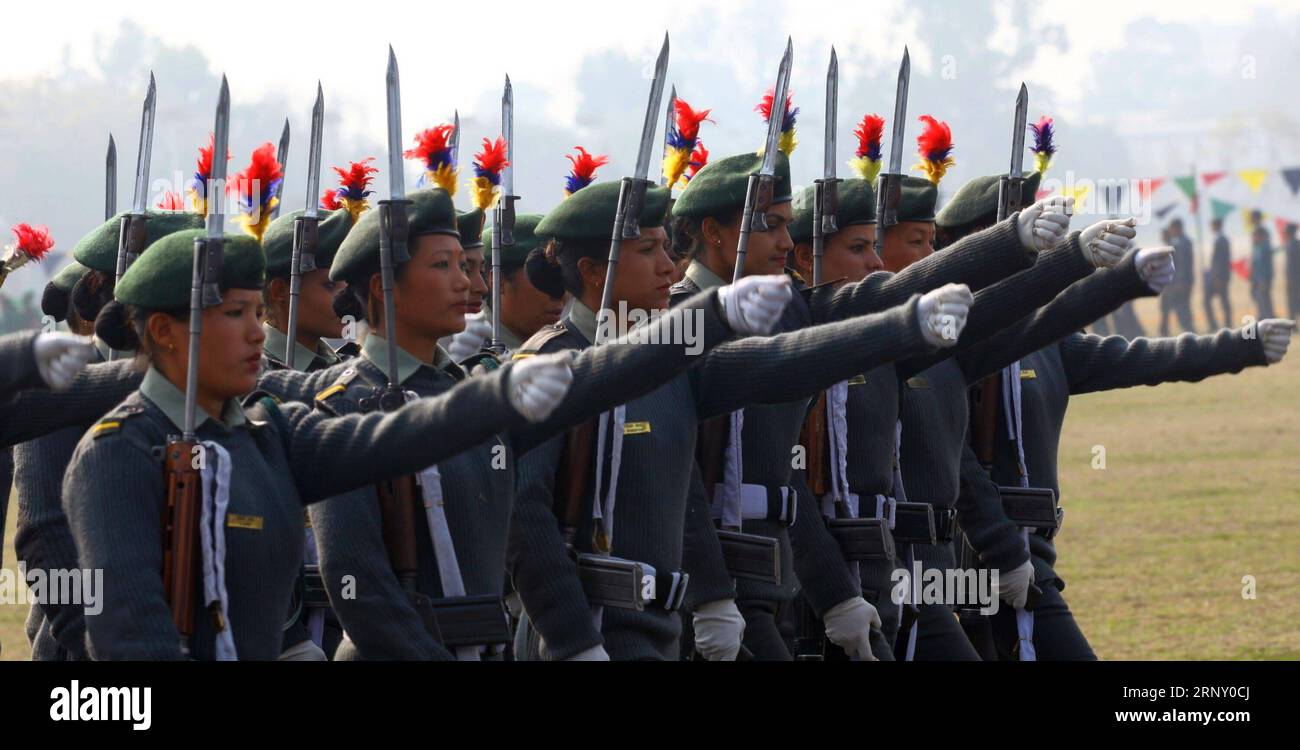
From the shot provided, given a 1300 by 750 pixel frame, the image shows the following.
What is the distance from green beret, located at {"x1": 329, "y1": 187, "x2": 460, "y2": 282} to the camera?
725 centimetres

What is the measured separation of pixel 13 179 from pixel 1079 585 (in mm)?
39201

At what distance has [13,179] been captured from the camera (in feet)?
170

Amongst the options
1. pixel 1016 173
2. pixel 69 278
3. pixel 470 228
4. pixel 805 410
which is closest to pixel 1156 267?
pixel 805 410

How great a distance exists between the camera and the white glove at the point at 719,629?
790 cm

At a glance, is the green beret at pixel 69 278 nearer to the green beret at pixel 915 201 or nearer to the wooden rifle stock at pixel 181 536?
the wooden rifle stock at pixel 181 536

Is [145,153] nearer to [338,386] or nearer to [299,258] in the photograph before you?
[299,258]

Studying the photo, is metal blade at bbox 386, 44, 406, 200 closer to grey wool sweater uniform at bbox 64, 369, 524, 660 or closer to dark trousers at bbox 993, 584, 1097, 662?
grey wool sweater uniform at bbox 64, 369, 524, 660

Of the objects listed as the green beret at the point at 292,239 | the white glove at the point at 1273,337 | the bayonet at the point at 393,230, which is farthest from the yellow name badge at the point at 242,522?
the white glove at the point at 1273,337

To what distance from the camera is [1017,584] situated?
10508mm

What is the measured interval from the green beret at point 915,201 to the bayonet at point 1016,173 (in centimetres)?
33

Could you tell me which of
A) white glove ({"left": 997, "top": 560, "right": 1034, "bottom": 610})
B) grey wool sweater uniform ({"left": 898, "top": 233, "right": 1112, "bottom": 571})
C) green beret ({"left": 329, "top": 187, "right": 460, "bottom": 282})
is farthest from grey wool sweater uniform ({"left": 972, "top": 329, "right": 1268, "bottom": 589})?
green beret ({"left": 329, "top": 187, "right": 460, "bottom": 282})

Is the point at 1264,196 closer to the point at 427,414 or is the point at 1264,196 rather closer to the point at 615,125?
the point at 615,125

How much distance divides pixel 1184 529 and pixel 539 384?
50.7 feet

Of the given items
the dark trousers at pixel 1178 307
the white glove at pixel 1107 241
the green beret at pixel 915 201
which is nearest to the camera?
the white glove at pixel 1107 241
